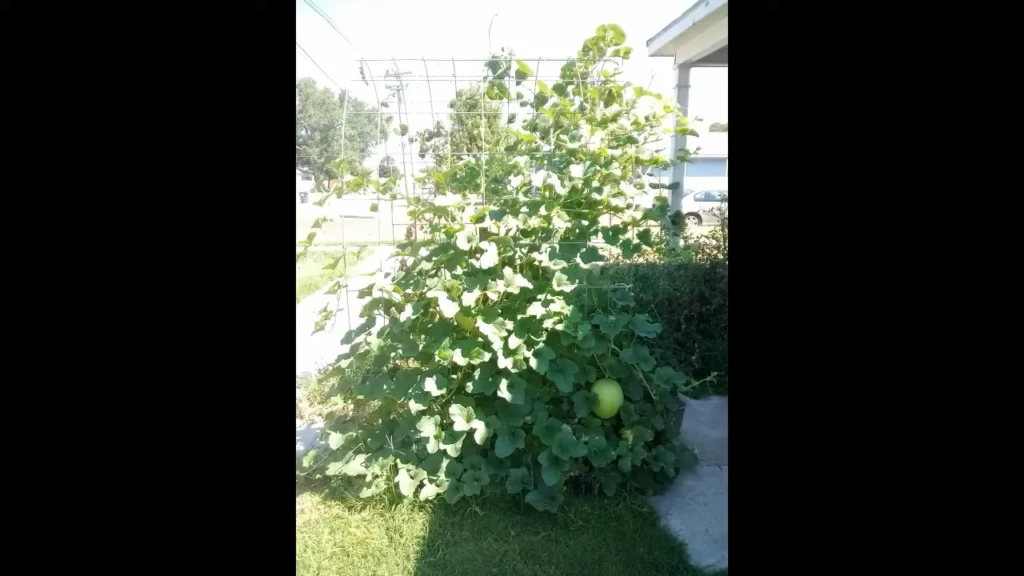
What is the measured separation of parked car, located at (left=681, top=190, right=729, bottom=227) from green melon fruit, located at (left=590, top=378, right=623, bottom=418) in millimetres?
717

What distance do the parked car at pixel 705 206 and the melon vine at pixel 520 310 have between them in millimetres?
527

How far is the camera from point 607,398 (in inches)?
70.3

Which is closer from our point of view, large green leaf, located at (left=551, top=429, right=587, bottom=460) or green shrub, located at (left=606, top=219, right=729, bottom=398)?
large green leaf, located at (left=551, top=429, right=587, bottom=460)

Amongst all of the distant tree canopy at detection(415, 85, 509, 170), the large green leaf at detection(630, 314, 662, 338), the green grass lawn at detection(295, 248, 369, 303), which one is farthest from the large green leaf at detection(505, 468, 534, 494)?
the distant tree canopy at detection(415, 85, 509, 170)

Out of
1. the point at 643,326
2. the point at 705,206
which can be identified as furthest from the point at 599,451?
the point at 705,206

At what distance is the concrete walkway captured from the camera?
167 centimetres

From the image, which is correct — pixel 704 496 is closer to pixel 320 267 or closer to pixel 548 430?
pixel 548 430

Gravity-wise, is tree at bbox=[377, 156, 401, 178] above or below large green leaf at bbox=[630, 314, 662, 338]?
above

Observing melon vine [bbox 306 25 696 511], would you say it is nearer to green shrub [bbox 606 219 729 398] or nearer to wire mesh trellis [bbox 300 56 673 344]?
wire mesh trellis [bbox 300 56 673 344]
